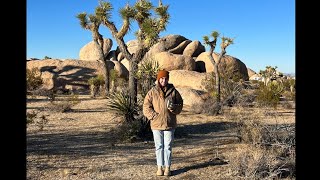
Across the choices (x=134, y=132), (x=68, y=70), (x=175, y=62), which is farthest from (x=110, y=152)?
(x=175, y=62)

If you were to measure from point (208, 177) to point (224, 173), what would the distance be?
366mm

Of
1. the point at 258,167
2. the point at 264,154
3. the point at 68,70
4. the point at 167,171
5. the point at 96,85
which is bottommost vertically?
the point at 167,171

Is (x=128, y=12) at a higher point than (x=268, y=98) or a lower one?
higher

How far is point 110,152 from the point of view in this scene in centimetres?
821

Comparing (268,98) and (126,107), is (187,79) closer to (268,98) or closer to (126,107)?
(268,98)

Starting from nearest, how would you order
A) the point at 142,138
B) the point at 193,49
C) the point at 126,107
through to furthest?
the point at 142,138 < the point at 126,107 < the point at 193,49

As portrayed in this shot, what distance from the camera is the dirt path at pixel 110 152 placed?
21.3 ft

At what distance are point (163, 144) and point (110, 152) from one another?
238 cm

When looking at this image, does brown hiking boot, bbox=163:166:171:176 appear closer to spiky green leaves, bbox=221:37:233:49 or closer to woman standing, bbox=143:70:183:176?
woman standing, bbox=143:70:183:176

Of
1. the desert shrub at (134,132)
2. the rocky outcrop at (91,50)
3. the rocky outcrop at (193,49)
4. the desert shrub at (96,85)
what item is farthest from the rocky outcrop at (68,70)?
the desert shrub at (134,132)

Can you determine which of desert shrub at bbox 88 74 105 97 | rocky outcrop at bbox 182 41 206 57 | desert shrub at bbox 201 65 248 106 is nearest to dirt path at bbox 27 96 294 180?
desert shrub at bbox 201 65 248 106

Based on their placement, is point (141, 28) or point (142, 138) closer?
point (142, 138)
